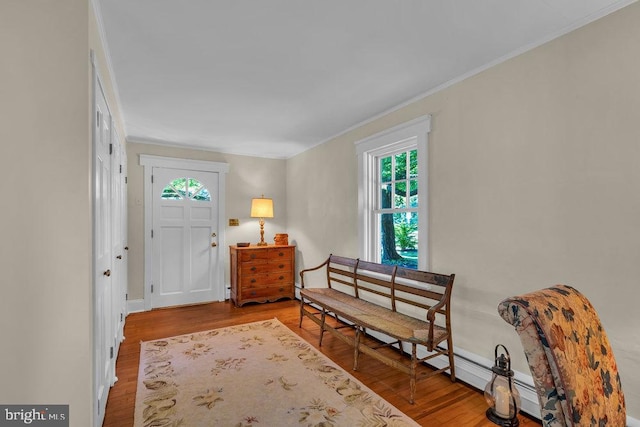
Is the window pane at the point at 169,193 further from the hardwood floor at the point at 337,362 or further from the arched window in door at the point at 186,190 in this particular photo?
the hardwood floor at the point at 337,362

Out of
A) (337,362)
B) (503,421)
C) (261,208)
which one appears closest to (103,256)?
(337,362)

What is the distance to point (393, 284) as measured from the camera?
9.25ft

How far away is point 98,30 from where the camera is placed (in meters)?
1.75

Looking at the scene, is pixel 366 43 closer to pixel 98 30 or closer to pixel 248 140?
pixel 98 30

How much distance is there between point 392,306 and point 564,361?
6.82ft

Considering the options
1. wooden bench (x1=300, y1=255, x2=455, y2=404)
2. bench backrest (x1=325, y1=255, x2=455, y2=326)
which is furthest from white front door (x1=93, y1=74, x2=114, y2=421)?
bench backrest (x1=325, y1=255, x2=455, y2=326)

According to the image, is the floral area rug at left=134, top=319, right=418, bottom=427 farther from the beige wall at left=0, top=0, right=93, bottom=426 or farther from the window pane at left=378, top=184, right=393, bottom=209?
the window pane at left=378, top=184, right=393, bottom=209

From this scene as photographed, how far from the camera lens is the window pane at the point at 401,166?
10.0 ft

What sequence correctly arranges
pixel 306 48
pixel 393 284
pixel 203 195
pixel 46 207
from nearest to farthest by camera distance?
pixel 46 207 < pixel 306 48 < pixel 393 284 < pixel 203 195

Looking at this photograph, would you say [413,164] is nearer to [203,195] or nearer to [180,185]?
[203,195]

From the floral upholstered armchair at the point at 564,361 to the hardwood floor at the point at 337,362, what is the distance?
48.4 inches

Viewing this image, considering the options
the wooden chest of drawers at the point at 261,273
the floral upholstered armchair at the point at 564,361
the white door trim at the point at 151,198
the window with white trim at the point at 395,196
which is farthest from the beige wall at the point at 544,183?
the white door trim at the point at 151,198

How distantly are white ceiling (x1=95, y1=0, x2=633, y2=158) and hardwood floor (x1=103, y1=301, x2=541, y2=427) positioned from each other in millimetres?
2430

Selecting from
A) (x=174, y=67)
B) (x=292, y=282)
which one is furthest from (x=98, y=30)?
(x=292, y=282)
